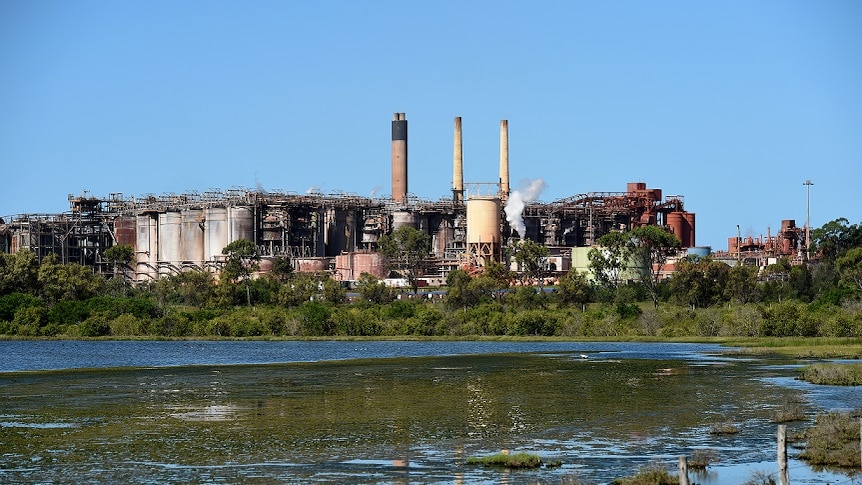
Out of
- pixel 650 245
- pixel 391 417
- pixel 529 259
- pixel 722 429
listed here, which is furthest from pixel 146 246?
pixel 722 429

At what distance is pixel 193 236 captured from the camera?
185m

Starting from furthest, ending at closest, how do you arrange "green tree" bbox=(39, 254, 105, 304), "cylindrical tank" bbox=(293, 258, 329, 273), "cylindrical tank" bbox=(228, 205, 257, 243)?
1. "cylindrical tank" bbox=(228, 205, 257, 243)
2. "cylindrical tank" bbox=(293, 258, 329, 273)
3. "green tree" bbox=(39, 254, 105, 304)

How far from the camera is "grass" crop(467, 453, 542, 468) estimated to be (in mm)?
34531

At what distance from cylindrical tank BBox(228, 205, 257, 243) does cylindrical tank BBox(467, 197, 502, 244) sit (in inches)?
1192

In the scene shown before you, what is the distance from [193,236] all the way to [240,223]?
953 centimetres

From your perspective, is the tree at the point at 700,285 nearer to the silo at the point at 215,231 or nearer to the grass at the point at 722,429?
the silo at the point at 215,231

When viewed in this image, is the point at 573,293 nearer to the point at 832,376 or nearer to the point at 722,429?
the point at 832,376

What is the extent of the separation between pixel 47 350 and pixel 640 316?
48115 mm

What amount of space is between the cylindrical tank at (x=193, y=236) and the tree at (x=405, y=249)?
25.1 m

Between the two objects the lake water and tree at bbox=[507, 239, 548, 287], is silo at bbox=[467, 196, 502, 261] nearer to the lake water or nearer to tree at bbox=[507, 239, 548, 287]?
tree at bbox=[507, 239, 548, 287]

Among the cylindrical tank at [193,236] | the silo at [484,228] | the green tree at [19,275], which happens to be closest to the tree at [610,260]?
the silo at [484,228]

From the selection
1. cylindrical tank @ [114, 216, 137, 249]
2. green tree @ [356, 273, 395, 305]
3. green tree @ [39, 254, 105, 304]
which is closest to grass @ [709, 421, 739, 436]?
green tree @ [356, 273, 395, 305]

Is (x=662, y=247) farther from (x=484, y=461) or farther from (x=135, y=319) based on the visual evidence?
(x=484, y=461)

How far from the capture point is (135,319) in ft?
381
